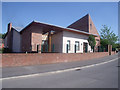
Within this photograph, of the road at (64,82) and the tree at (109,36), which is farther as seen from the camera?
the tree at (109,36)

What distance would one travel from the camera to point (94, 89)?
424 centimetres

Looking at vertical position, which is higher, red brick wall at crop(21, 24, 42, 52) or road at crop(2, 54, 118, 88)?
red brick wall at crop(21, 24, 42, 52)

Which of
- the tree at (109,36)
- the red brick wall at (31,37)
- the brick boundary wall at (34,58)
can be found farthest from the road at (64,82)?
the tree at (109,36)

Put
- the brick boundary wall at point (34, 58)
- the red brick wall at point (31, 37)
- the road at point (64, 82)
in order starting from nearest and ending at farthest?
the road at point (64, 82)
the brick boundary wall at point (34, 58)
the red brick wall at point (31, 37)

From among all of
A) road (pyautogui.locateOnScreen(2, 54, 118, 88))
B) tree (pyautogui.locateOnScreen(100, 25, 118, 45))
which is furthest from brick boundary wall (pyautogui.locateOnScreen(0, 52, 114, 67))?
tree (pyautogui.locateOnScreen(100, 25, 118, 45))

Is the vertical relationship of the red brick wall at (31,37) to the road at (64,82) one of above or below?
above

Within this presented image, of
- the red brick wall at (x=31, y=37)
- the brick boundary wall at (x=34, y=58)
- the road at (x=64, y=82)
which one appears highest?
the red brick wall at (x=31, y=37)

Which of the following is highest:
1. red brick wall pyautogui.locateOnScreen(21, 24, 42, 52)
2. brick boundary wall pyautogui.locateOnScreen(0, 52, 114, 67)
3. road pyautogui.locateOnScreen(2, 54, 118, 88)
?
red brick wall pyautogui.locateOnScreen(21, 24, 42, 52)

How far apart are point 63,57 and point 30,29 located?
830 cm

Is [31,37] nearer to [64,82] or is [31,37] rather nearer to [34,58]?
[34,58]

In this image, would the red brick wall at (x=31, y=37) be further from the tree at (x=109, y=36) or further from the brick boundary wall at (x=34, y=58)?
the tree at (x=109, y=36)

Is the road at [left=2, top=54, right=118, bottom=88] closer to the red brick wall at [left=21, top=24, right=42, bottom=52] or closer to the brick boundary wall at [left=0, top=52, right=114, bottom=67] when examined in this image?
the brick boundary wall at [left=0, top=52, right=114, bottom=67]

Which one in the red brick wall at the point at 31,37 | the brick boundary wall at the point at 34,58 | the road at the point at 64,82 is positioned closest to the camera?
the road at the point at 64,82

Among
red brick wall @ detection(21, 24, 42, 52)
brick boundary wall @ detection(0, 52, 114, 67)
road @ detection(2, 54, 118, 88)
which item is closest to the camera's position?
road @ detection(2, 54, 118, 88)
